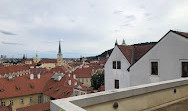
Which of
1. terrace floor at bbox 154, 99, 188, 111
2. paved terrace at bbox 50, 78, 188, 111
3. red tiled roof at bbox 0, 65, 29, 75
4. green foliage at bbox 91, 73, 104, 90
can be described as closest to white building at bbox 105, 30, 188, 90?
paved terrace at bbox 50, 78, 188, 111

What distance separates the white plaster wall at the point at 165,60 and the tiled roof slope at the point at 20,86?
3012cm

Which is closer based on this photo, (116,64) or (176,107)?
(176,107)

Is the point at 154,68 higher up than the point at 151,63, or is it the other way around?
the point at 151,63

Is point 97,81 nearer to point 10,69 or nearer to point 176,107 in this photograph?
point 176,107

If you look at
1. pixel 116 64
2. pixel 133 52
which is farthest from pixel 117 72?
pixel 133 52

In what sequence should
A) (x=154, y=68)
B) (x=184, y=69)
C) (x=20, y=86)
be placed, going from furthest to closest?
(x=20, y=86) → (x=154, y=68) → (x=184, y=69)

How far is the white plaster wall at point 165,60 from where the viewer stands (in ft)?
40.2

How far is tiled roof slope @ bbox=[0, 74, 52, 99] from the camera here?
1338 inches

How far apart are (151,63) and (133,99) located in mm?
11249

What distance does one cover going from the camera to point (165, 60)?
1334cm

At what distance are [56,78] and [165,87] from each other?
4007cm

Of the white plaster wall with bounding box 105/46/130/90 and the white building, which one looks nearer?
the white building

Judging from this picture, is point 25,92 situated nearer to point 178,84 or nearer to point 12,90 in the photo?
point 12,90

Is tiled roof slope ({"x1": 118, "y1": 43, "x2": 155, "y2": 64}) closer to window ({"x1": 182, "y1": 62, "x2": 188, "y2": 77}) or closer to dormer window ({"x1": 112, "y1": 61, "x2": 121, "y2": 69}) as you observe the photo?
dormer window ({"x1": 112, "y1": 61, "x2": 121, "y2": 69})
